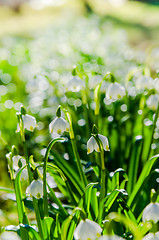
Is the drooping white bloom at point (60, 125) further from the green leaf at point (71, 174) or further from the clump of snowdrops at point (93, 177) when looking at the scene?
the green leaf at point (71, 174)

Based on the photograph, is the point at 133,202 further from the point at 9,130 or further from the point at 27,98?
the point at 27,98

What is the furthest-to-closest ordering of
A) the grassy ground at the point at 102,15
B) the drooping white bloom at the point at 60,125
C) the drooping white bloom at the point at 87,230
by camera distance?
1. the grassy ground at the point at 102,15
2. the drooping white bloom at the point at 60,125
3. the drooping white bloom at the point at 87,230

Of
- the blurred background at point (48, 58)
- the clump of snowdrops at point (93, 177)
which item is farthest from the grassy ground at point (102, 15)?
the clump of snowdrops at point (93, 177)

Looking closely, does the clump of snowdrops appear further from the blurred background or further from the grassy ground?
the grassy ground

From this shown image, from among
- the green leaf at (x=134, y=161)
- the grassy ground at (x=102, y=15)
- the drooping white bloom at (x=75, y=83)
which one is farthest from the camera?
the grassy ground at (x=102, y=15)

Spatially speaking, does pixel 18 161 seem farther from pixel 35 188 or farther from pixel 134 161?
pixel 134 161

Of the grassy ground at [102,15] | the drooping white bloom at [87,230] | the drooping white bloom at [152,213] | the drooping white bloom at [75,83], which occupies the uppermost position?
the drooping white bloom at [75,83]

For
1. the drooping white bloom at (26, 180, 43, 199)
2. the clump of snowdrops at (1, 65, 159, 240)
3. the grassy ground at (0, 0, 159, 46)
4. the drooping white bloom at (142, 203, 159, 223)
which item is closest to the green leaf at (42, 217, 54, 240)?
the clump of snowdrops at (1, 65, 159, 240)

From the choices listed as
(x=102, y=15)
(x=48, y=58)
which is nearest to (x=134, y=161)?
(x=48, y=58)

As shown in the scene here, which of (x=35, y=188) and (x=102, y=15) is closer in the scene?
(x=35, y=188)
